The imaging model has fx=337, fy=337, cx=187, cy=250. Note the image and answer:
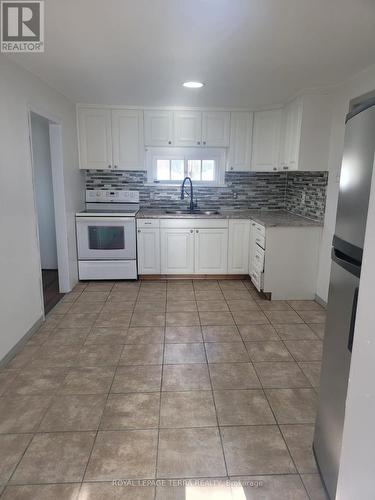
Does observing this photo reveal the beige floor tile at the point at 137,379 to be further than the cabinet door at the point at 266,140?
No

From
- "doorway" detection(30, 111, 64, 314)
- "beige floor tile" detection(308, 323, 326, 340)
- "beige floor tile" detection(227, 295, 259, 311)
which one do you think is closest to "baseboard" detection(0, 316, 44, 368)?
"doorway" detection(30, 111, 64, 314)

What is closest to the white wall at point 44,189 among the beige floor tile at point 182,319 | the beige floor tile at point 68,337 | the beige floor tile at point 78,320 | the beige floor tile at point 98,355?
the beige floor tile at point 78,320

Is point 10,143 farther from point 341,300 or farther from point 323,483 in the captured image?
point 323,483

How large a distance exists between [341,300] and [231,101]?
10.5 ft

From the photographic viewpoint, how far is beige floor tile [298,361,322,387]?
7.58 feet

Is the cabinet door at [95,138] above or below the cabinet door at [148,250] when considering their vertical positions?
above

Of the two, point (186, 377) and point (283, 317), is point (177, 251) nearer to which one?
Result: point (283, 317)

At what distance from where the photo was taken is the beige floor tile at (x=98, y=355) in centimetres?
252

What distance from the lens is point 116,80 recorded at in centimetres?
307

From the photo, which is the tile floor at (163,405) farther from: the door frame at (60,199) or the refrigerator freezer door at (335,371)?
the door frame at (60,199)

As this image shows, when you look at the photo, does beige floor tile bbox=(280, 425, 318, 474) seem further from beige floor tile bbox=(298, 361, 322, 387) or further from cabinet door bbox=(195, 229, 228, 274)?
cabinet door bbox=(195, 229, 228, 274)

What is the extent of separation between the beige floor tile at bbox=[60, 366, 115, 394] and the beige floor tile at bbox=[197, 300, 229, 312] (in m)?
1.37

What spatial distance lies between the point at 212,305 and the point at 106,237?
5.25 feet

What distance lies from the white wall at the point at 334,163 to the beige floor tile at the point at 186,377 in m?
1.75
